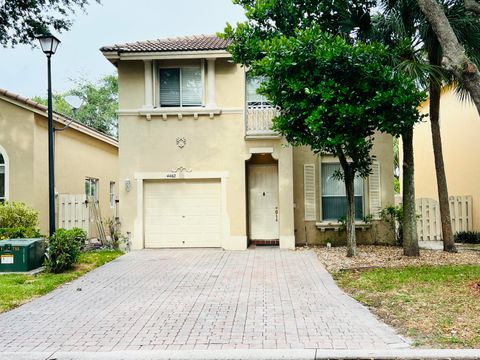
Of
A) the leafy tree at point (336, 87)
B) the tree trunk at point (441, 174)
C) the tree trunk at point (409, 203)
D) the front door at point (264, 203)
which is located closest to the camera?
the leafy tree at point (336, 87)

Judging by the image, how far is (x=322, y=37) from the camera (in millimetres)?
10461

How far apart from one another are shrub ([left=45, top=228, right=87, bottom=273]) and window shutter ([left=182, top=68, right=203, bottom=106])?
6.30m

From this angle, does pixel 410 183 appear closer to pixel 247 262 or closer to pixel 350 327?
pixel 247 262

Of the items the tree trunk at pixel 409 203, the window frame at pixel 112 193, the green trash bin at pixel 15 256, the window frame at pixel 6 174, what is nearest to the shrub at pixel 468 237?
the tree trunk at pixel 409 203

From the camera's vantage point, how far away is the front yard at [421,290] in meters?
5.79

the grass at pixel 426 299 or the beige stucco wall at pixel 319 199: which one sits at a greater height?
the beige stucco wall at pixel 319 199

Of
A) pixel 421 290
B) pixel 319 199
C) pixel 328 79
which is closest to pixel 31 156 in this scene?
pixel 319 199

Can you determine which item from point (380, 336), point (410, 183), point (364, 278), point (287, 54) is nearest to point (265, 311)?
point (380, 336)

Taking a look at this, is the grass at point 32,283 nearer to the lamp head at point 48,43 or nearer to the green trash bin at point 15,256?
the green trash bin at point 15,256

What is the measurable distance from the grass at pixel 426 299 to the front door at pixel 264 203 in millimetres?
5544

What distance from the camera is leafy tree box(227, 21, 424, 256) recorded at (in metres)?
10.2

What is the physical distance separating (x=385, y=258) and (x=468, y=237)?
19.0ft

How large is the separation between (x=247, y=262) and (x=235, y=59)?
5.62m

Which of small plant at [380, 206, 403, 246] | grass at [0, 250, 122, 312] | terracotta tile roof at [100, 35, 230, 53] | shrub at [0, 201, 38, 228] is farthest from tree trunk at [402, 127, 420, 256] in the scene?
shrub at [0, 201, 38, 228]
